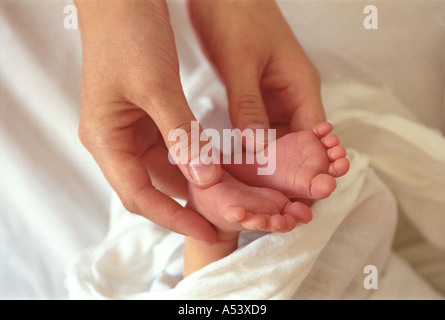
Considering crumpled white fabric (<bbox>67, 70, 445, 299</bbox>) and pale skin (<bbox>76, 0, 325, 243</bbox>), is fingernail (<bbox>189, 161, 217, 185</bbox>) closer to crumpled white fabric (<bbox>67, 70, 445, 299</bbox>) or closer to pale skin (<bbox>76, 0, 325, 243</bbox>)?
pale skin (<bbox>76, 0, 325, 243</bbox>)

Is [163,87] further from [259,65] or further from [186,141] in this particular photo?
[259,65]

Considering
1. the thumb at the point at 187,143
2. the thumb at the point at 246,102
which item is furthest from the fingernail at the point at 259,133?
the thumb at the point at 187,143

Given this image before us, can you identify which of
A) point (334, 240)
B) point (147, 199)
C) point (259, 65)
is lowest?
point (334, 240)

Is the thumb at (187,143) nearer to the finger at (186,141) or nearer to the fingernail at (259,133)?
the finger at (186,141)

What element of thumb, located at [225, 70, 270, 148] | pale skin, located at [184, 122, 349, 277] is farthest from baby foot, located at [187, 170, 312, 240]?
thumb, located at [225, 70, 270, 148]

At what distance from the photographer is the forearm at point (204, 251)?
69cm

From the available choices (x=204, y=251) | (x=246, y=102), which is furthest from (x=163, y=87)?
(x=204, y=251)

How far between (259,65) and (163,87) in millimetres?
219

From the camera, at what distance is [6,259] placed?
916 mm

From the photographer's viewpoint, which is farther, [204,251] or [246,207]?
[204,251]

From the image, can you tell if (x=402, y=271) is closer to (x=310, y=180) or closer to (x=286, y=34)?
(x=310, y=180)

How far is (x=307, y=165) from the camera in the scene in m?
0.56

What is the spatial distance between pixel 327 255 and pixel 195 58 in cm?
46
